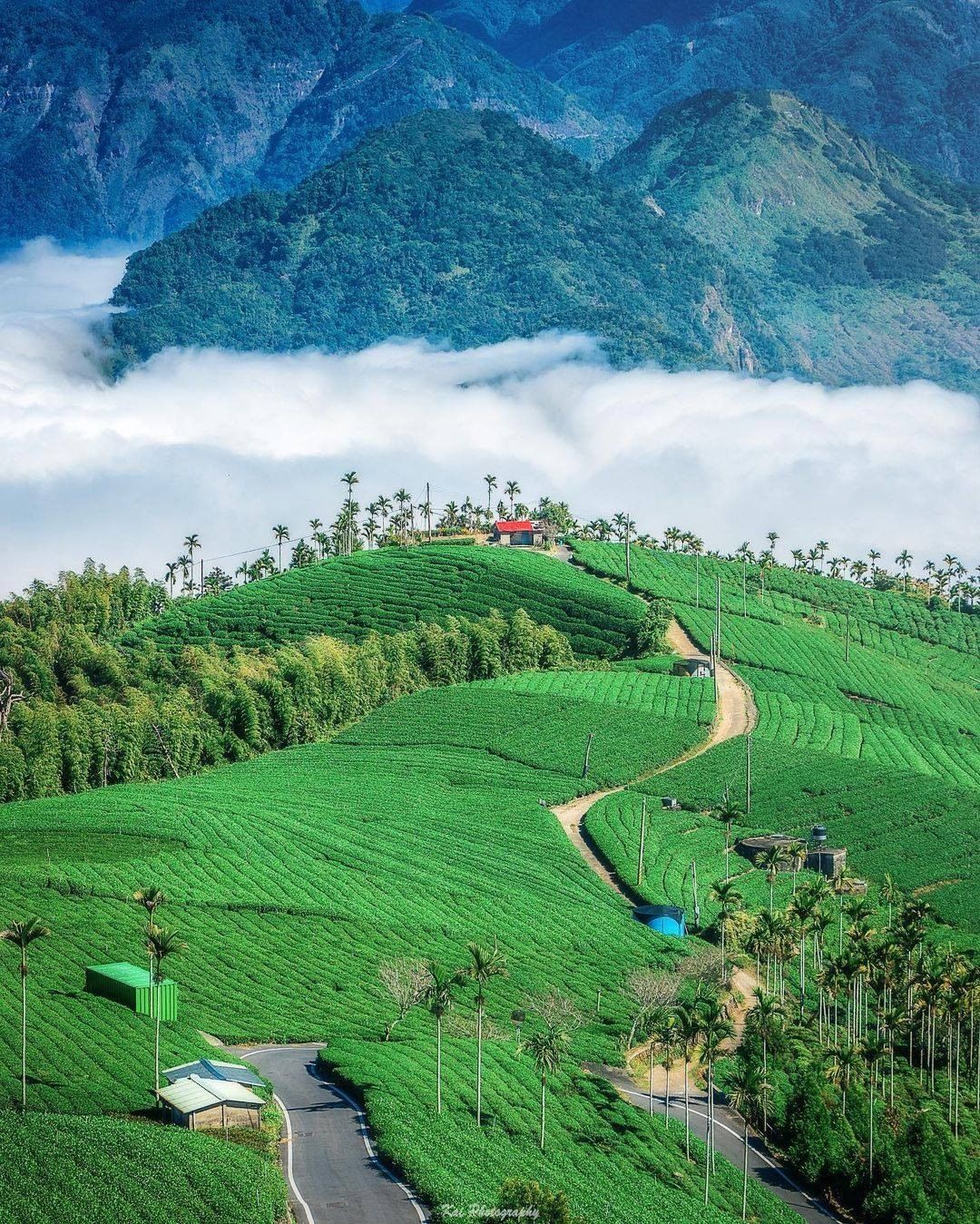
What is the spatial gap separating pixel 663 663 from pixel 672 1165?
107m

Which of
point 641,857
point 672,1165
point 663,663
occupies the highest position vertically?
point 663,663

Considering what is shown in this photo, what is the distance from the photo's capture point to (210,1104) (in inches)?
2766

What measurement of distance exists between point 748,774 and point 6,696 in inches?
2716

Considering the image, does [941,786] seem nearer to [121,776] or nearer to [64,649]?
[121,776]

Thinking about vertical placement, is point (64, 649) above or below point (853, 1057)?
above

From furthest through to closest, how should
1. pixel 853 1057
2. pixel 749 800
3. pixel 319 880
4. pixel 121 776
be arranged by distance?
pixel 121 776, pixel 749 800, pixel 319 880, pixel 853 1057

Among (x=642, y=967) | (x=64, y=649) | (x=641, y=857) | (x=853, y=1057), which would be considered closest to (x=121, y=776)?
(x=64, y=649)

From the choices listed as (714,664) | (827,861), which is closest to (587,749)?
(827,861)

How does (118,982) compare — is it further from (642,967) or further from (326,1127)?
(642,967)

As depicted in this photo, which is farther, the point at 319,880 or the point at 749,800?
the point at 749,800

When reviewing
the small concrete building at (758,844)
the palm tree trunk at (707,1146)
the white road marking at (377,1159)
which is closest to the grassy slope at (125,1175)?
the white road marking at (377,1159)

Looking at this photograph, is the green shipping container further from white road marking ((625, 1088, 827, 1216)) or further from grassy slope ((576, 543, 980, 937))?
grassy slope ((576, 543, 980, 937))

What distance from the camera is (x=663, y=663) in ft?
595

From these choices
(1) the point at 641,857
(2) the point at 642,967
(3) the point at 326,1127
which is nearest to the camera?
(3) the point at 326,1127
